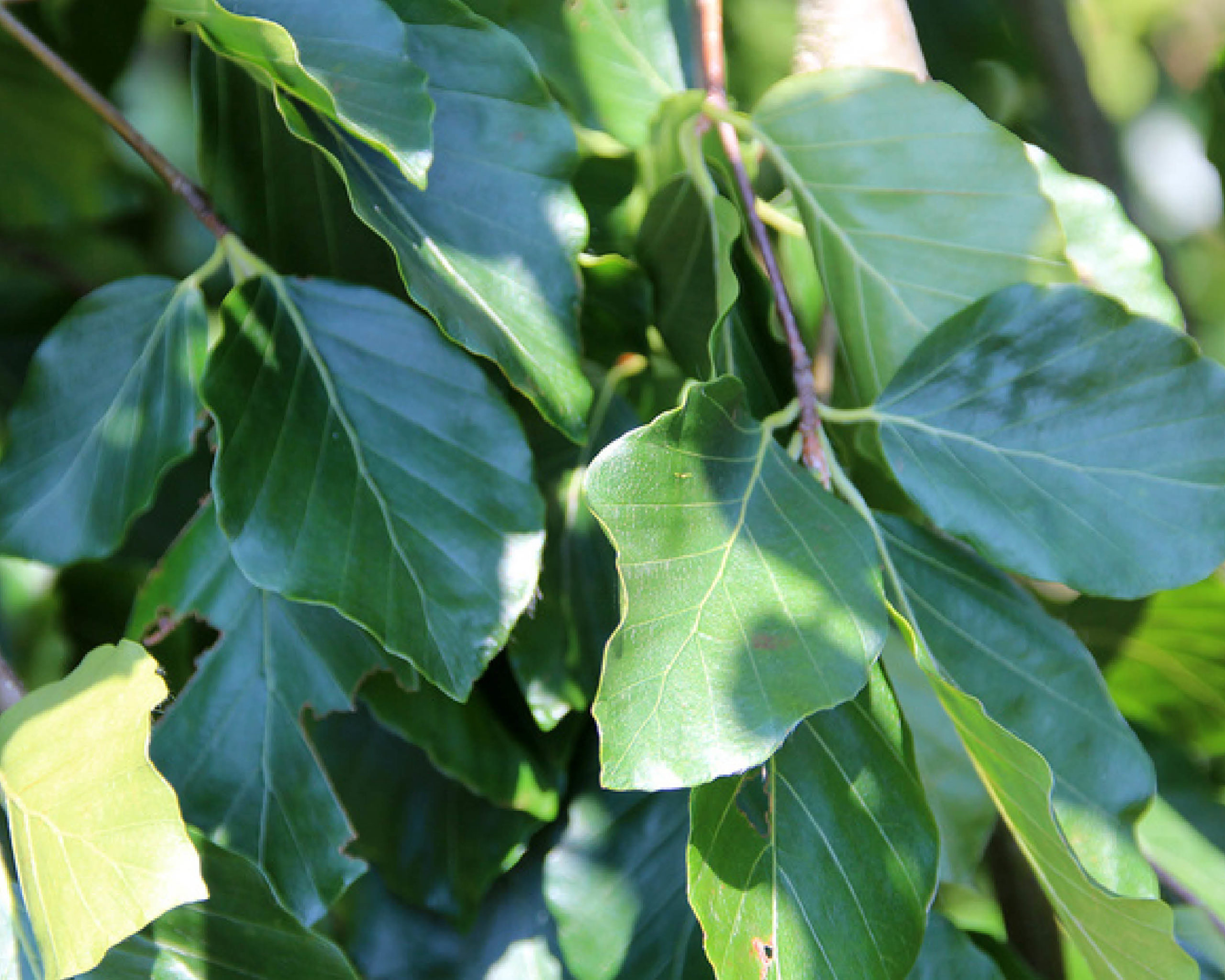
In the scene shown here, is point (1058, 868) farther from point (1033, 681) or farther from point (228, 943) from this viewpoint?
point (228, 943)

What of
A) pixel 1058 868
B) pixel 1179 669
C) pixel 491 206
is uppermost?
pixel 491 206

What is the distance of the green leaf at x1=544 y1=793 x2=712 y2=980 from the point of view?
562mm

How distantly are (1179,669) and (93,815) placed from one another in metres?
Result: 0.66

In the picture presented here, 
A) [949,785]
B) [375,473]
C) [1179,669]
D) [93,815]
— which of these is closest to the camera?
[93,815]

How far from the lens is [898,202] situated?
532 millimetres

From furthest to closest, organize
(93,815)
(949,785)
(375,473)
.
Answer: (949,785), (375,473), (93,815)

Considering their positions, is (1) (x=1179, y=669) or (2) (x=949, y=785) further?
(1) (x=1179, y=669)

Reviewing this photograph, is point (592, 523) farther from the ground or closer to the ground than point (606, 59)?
closer to the ground

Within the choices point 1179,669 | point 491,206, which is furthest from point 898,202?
point 1179,669

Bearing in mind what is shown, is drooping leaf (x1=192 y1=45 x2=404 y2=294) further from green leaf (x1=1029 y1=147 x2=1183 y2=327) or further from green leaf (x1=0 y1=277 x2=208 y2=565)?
green leaf (x1=1029 y1=147 x2=1183 y2=327)

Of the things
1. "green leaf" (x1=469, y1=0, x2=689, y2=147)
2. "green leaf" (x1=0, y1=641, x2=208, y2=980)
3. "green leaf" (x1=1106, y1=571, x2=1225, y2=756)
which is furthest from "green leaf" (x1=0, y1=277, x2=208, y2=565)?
"green leaf" (x1=1106, y1=571, x2=1225, y2=756)

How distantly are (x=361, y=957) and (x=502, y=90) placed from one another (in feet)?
1.72

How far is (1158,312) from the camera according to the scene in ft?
1.81

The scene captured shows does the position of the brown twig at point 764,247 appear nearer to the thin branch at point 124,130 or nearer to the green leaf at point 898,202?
the green leaf at point 898,202
